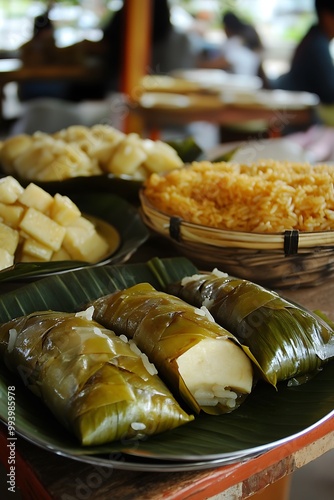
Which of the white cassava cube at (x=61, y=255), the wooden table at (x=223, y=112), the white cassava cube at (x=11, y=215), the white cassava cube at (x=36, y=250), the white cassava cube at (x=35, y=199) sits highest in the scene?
the white cassava cube at (x=35, y=199)

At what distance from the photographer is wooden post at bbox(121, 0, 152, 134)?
717cm

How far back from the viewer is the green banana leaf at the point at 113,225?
1.44 m

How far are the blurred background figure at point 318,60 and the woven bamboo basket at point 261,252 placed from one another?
5.04 m

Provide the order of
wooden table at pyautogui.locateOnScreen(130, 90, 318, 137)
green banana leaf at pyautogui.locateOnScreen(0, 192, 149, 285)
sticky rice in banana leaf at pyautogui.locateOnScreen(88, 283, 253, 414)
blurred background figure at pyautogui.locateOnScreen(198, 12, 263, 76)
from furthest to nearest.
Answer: blurred background figure at pyautogui.locateOnScreen(198, 12, 263, 76) → wooden table at pyautogui.locateOnScreen(130, 90, 318, 137) → green banana leaf at pyautogui.locateOnScreen(0, 192, 149, 285) → sticky rice in banana leaf at pyautogui.locateOnScreen(88, 283, 253, 414)

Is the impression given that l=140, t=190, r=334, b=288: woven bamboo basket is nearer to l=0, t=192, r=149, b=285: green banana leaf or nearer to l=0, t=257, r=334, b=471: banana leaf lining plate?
l=0, t=192, r=149, b=285: green banana leaf

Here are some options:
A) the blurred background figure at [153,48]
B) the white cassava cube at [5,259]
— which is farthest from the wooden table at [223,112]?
the white cassava cube at [5,259]

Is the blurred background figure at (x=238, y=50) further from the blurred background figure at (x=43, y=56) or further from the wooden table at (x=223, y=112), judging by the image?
the wooden table at (x=223, y=112)

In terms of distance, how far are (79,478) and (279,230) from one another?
0.84 meters

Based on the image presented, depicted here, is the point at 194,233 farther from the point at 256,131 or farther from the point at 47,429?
the point at 256,131

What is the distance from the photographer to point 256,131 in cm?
628

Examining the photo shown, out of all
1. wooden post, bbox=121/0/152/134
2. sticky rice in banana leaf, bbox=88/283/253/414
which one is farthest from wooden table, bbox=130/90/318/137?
sticky rice in banana leaf, bbox=88/283/253/414

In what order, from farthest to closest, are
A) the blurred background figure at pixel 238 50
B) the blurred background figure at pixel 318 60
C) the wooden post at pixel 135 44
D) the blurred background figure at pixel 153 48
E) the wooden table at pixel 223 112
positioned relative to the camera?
the blurred background figure at pixel 238 50, the blurred background figure at pixel 153 48, the wooden post at pixel 135 44, the blurred background figure at pixel 318 60, the wooden table at pixel 223 112

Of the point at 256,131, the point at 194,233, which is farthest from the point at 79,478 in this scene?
the point at 256,131

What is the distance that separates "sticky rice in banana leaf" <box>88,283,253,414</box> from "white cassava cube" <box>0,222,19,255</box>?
601 mm
